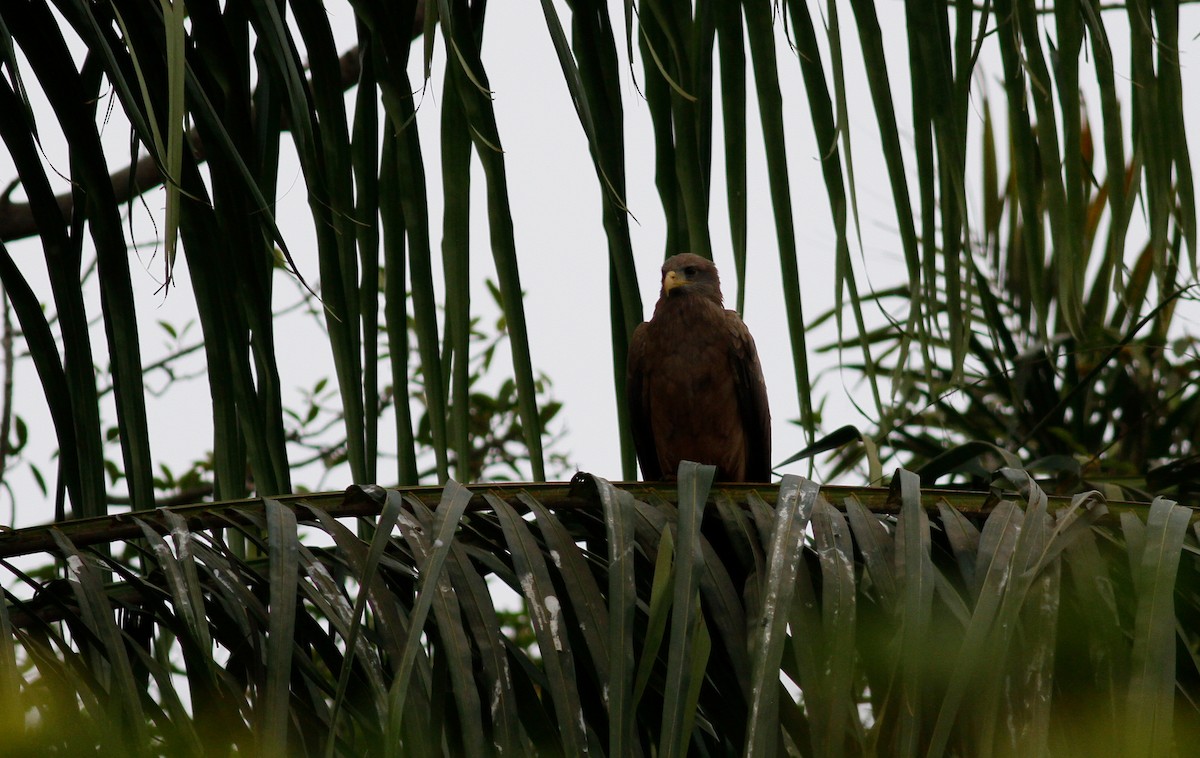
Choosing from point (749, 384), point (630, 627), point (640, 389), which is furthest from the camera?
point (640, 389)

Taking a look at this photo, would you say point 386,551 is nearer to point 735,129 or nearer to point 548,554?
point 548,554

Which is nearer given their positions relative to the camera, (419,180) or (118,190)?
(419,180)

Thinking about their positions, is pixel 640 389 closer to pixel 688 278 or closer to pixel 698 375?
pixel 698 375

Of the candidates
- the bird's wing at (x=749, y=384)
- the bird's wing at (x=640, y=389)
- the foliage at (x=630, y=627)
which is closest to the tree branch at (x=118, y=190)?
the bird's wing at (x=640, y=389)

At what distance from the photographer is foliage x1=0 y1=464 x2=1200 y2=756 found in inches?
Answer: 64.7

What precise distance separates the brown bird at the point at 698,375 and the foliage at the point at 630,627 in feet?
6.95

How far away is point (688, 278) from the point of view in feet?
14.4

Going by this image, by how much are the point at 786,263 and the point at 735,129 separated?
0.26 m

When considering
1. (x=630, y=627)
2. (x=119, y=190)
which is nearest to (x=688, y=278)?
(x=119, y=190)

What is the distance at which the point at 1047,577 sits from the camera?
1892mm

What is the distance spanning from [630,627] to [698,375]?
2.62 metres

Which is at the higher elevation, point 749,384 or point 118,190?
point 118,190

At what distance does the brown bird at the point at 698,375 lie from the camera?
431cm

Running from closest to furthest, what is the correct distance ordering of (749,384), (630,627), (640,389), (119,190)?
(630,627)
(119,190)
(749,384)
(640,389)
